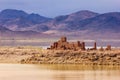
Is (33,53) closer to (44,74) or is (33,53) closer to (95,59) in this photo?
(95,59)

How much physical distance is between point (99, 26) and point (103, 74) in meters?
150

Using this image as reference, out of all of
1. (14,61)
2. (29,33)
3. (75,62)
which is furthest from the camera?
(29,33)

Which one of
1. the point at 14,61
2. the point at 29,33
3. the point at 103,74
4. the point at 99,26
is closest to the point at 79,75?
the point at 103,74

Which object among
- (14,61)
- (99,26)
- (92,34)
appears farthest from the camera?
(99,26)

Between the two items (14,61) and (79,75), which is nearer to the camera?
(79,75)

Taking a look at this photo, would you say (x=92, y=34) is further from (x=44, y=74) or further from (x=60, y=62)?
(x=44, y=74)

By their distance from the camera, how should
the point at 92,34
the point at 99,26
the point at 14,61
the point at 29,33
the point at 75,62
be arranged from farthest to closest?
the point at 99,26, the point at 92,34, the point at 29,33, the point at 14,61, the point at 75,62

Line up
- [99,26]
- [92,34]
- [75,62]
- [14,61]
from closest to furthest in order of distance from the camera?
[75,62], [14,61], [92,34], [99,26]

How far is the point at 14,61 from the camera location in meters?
67.9

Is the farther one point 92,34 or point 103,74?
point 92,34

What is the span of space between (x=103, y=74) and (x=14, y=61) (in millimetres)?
21265

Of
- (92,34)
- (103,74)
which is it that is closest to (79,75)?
(103,74)

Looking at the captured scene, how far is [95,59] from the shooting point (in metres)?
64.3

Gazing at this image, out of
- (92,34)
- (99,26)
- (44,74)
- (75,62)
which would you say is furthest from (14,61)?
(99,26)
